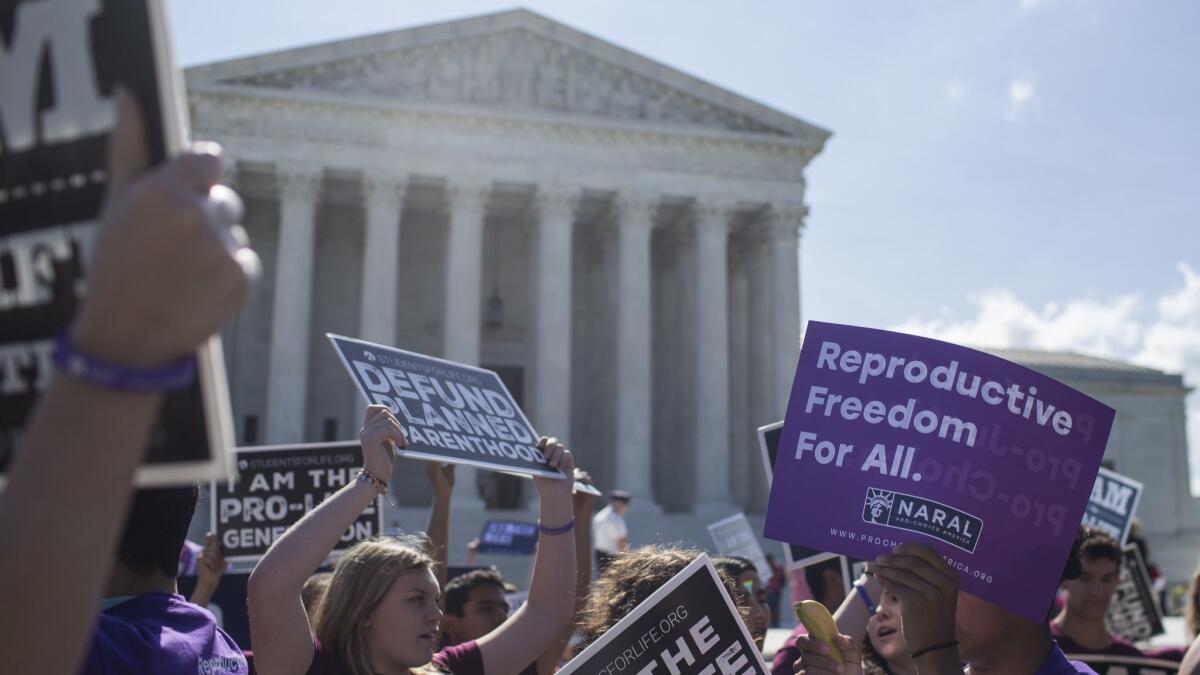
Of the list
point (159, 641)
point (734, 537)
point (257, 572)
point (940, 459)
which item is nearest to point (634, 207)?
point (734, 537)

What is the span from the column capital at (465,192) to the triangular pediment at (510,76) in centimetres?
263

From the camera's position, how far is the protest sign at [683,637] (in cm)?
345

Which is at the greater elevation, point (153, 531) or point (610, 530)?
point (153, 531)

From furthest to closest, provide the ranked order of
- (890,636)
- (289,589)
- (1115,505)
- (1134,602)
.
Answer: (1115,505)
(1134,602)
(890,636)
(289,589)

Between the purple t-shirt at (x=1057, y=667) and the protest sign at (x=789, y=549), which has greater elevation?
the purple t-shirt at (x=1057, y=667)

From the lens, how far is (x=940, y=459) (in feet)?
11.3

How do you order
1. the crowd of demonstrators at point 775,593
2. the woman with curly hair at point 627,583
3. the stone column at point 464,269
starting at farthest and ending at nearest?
the stone column at point 464,269 < the crowd of demonstrators at point 775,593 < the woman with curly hair at point 627,583

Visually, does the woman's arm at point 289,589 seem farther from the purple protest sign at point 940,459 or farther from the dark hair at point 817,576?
the dark hair at point 817,576

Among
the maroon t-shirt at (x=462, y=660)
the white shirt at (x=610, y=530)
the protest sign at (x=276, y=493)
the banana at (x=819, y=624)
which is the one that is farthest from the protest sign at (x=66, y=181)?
the white shirt at (x=610, y=530)

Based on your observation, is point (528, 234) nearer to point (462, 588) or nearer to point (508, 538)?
point (508, 538)

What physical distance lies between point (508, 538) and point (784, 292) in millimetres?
21699

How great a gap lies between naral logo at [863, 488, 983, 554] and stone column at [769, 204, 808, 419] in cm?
3234

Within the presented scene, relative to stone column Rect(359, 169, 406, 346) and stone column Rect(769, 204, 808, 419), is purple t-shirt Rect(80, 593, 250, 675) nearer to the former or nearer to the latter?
stone column Rect(359, 169, 406, 346)

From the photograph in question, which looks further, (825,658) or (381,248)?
(381,248)
